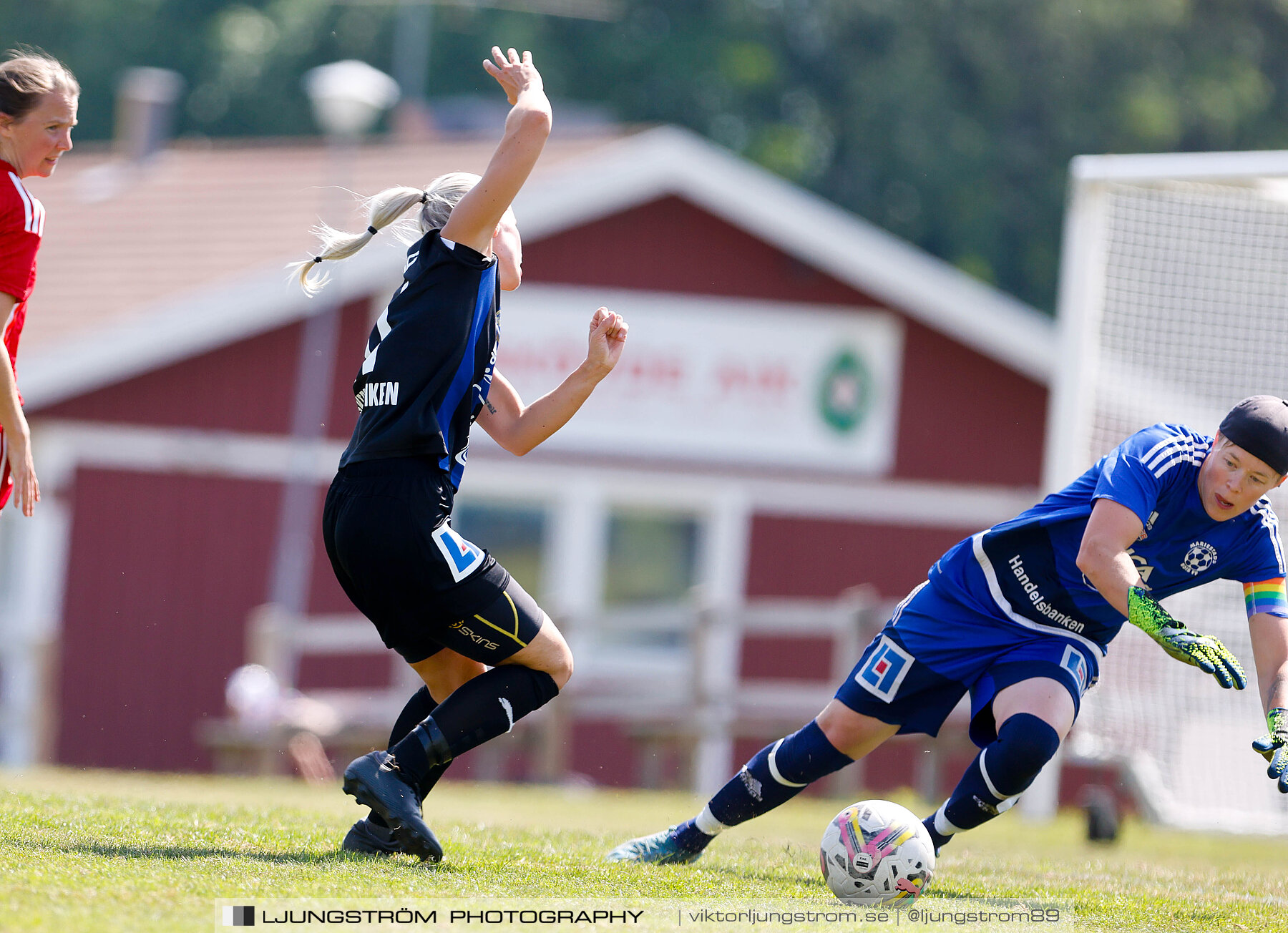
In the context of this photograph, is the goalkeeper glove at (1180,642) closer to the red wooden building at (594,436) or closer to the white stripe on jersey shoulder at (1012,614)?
the white stripe on jersey shoulder at (1012,614)

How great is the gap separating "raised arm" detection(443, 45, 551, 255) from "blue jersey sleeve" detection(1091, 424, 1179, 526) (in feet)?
6.26

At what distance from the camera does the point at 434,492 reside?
4.42 m

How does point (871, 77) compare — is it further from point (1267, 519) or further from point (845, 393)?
point (1267, 519)

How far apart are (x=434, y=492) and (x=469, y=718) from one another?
645 millimetres

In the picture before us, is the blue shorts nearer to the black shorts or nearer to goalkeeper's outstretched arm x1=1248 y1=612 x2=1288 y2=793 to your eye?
goalkeeper's outstretched arm x1=1248 y1=612 x2=1288 y2=793

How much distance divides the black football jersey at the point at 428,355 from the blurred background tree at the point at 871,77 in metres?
27.9

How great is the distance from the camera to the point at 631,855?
5.18 m

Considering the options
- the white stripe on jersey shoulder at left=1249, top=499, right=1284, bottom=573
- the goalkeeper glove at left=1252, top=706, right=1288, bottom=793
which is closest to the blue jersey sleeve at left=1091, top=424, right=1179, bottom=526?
the white stripe on jersey shoulder at left=1249, top=499, right=1284, bottom=573

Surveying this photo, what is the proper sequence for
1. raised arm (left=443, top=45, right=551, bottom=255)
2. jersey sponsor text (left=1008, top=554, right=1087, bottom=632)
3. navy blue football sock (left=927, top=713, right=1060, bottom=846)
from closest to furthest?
raised arm (left=443, top=45, right=551, bottom=255) → navy blue football sock (left=927, top=713, right=1060, bottom=846) → jersey sponsor text (left=1008, top=554, right=1087, bottom=632)

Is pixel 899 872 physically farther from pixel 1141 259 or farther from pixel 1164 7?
pixel 1164 7

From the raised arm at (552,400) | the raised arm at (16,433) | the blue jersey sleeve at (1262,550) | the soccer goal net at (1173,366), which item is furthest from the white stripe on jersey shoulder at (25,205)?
the soccer goal net at (1173,366)

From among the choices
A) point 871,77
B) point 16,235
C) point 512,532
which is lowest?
point 512,532

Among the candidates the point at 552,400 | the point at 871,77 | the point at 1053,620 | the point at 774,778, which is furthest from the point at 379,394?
the point at 871,77

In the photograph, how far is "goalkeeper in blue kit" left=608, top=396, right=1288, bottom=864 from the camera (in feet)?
15.4
